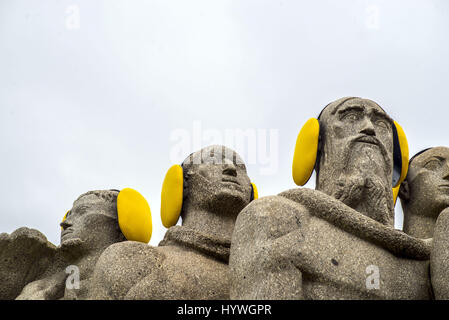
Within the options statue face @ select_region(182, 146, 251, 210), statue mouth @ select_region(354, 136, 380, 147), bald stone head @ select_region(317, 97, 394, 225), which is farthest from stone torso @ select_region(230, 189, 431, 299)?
statue face @ select_region(182, 146, 251, 210)

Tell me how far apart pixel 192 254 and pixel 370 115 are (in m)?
2.47

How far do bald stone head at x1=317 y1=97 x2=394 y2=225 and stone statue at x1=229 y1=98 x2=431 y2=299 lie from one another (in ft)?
0.03

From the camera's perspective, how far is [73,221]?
8211 millimetres

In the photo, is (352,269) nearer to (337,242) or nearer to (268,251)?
(337,242)

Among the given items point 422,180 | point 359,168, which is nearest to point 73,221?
point 359,168

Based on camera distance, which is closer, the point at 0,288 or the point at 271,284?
the point at 271,284

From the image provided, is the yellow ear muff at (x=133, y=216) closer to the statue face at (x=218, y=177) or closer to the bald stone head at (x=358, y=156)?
the statue face at (x=218, y=177)

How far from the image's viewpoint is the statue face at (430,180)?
24.9ft

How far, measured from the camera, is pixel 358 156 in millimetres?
6426

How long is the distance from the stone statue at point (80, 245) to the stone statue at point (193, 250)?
1029 millimetres

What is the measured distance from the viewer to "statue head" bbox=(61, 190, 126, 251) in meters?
8.00

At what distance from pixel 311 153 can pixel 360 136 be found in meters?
0.59
